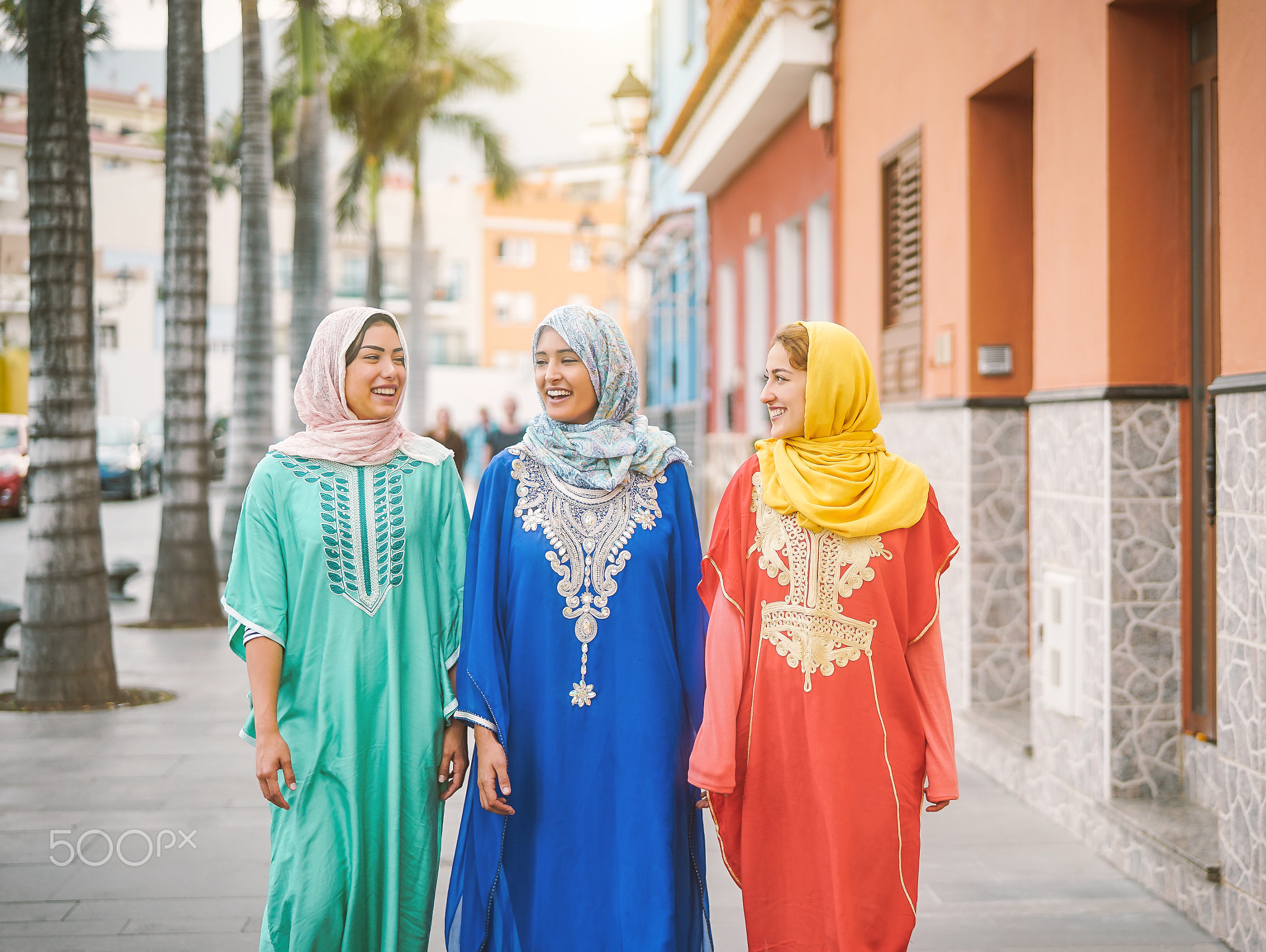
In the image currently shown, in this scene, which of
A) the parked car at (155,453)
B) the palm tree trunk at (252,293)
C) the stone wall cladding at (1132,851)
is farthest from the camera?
the parked car at (155,453)

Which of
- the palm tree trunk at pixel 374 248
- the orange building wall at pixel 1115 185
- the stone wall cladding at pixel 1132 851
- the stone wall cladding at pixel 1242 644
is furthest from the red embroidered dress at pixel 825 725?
the palm tree trunk at pixel 374 248

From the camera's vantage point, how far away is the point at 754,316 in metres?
13.3

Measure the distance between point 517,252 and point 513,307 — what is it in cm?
255

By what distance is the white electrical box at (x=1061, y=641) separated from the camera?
5.18 m

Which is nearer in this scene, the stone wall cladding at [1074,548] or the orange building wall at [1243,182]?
the orange building wall at [1243,182]

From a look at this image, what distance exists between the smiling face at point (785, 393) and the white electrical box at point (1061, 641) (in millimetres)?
2516

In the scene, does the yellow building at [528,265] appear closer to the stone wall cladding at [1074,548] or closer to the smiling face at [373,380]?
the stone wall cladding at [1074,548]

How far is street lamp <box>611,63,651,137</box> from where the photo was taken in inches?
603

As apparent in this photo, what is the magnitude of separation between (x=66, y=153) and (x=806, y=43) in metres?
5.21

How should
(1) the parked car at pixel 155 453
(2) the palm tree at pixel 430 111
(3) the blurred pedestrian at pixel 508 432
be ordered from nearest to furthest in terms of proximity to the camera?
(3) the blurred pedestrian at pixel 508 432, (2) the palm tree at pixel 430 111, (1) the parked car at pixel 155 453

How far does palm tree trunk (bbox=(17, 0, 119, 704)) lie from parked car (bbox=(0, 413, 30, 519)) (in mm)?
17148

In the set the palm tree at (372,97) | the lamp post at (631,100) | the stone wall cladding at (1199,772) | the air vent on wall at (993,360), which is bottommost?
the stone wall cladding at (1199,772)

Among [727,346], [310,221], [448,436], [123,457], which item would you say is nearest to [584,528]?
[448,436]

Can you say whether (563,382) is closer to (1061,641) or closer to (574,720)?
(574,720)
